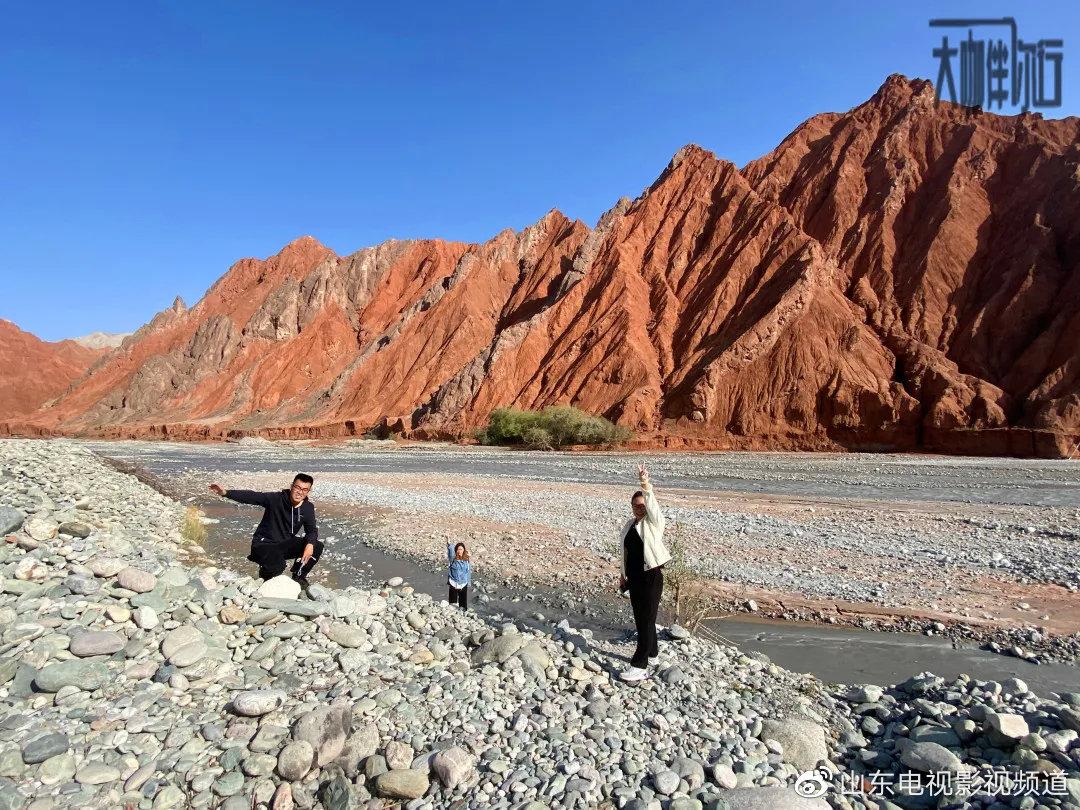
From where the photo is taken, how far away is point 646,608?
558cm

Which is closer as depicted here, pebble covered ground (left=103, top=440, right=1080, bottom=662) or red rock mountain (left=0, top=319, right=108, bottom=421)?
pebble covered ground (left=103, top=440, right=1080, bottom=662)

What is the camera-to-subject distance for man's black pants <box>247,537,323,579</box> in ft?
21.3

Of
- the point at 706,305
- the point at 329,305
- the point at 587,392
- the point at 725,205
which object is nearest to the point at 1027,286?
the point at 706,305

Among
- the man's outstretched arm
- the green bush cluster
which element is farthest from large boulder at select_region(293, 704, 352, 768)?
the green bush cluster

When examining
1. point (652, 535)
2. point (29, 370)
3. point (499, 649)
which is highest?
point (29, 370)

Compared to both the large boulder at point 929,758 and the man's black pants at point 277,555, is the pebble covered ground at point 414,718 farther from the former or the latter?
the man's black pants at point 277,555

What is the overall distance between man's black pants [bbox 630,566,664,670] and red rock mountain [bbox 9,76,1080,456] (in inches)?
1597

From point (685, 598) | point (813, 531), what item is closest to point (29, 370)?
point (813, 531)

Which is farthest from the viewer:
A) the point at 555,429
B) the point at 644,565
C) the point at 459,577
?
the point at 555,429

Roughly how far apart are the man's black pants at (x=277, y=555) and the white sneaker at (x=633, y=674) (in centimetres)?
344

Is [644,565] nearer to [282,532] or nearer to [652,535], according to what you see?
[652,535]

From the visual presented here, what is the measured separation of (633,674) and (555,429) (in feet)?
138

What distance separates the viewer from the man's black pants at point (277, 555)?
6.50 m

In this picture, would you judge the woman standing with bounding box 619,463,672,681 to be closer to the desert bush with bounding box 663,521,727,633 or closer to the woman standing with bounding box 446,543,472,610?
the desert bush with bounding box 663,521,727,633
